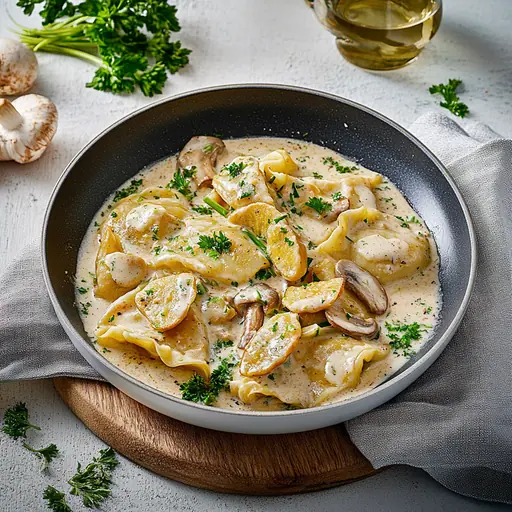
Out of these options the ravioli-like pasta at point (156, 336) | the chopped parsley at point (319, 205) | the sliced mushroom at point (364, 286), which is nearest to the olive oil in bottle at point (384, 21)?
the chopped parsley at point (319, 205)

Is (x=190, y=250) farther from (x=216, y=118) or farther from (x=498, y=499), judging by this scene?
(x=498, y=499)

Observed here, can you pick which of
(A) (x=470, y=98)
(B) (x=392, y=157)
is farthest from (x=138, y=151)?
(A) (x=470, y=98)

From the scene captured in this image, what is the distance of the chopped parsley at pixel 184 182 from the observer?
6.10 metres

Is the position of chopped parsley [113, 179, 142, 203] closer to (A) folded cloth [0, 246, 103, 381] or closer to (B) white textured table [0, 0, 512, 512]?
(B) white textured table [0, 0, 512, 512]

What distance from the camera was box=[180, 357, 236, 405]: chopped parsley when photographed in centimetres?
473

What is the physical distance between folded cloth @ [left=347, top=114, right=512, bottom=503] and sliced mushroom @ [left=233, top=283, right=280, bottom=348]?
2.69 ft

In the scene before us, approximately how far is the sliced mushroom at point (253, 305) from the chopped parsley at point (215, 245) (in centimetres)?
35

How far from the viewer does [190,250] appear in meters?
5.43

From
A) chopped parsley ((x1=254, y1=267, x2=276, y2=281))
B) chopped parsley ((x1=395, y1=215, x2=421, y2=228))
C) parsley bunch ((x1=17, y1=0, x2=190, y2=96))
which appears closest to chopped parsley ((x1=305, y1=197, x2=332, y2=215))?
chopped parsley ((x1=395, y1=215, x2=421, y2=228))

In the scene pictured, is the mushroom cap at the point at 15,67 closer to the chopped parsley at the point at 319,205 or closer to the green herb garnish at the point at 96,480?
the chopped parsley at the point at 319,205

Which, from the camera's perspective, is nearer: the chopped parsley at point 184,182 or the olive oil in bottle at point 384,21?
the chopped parsley at point 184,182

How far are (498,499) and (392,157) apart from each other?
9.04 feet

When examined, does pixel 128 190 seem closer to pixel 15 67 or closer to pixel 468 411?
pixel 15 67

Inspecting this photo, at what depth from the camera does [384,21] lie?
727 cm
